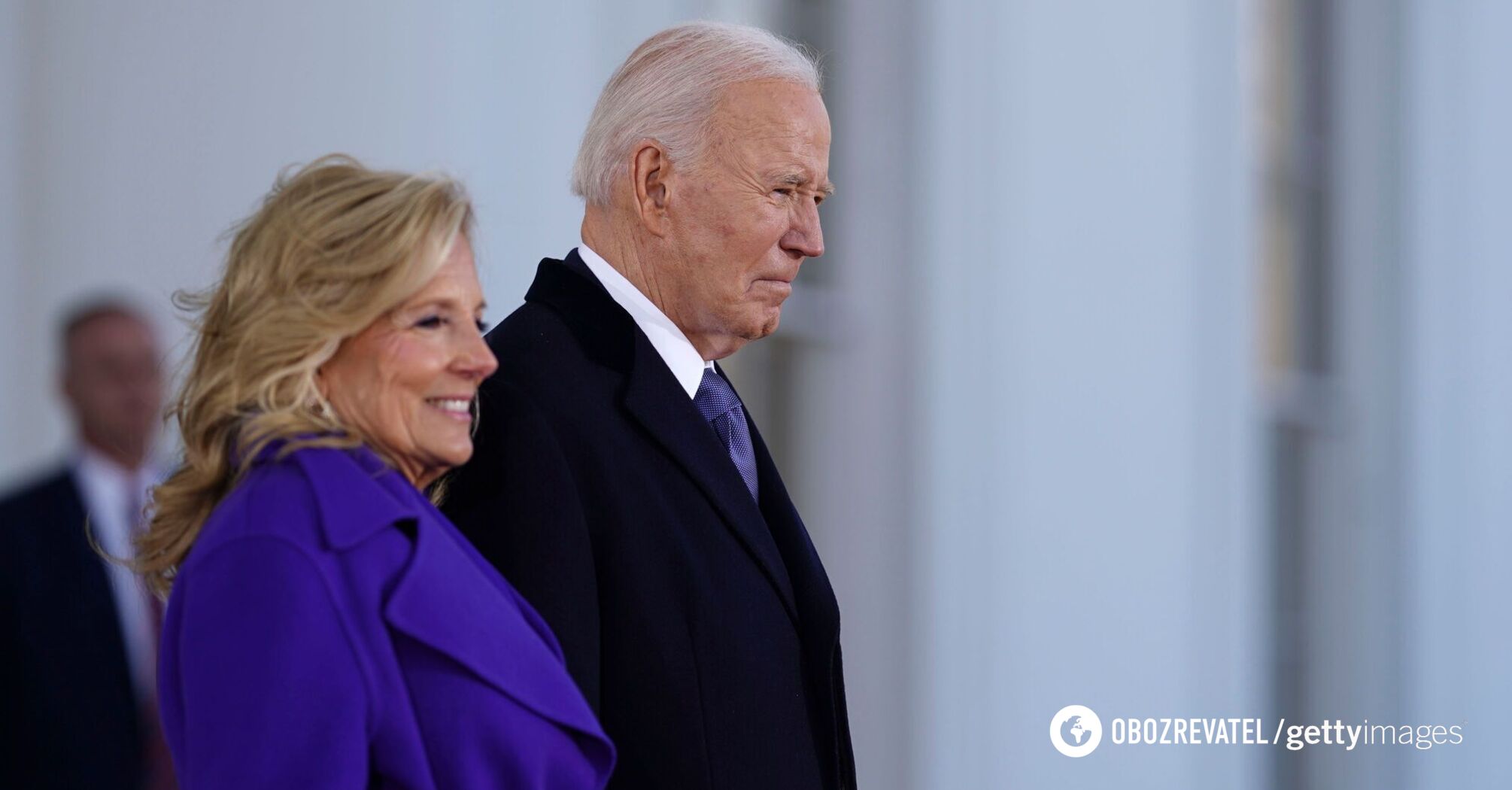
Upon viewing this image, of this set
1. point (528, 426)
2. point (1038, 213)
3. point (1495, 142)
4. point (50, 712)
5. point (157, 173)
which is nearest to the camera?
point (528, 426)

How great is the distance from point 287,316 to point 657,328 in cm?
66

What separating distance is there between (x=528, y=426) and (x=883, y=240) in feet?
12.1

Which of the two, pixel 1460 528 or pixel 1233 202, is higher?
pixel 1233 202

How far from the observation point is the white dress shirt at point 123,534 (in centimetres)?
315

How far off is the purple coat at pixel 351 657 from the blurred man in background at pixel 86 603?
1.38 metres

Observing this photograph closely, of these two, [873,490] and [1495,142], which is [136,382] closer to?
[873,490]

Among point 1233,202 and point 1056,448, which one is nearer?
point 1056,448

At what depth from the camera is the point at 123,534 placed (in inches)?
130

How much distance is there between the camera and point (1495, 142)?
29.4ft

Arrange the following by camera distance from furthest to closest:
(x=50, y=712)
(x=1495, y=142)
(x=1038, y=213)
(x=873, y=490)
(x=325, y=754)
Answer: (x=1495, y=142)
(x=1038, y=213)
(x=873, y=490)
(x=50, y=712)
(x=325, y=754)

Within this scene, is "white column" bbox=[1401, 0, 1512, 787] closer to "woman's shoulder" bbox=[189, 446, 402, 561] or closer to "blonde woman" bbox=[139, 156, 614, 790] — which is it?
"blonde woman" bbox=[139, 156, 614, 790]

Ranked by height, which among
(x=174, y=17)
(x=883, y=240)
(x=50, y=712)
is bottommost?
(x=50, y=712)

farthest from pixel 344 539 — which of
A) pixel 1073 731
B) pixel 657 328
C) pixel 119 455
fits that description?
pixel 1073 731

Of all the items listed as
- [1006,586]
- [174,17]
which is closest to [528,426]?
[174,17]
